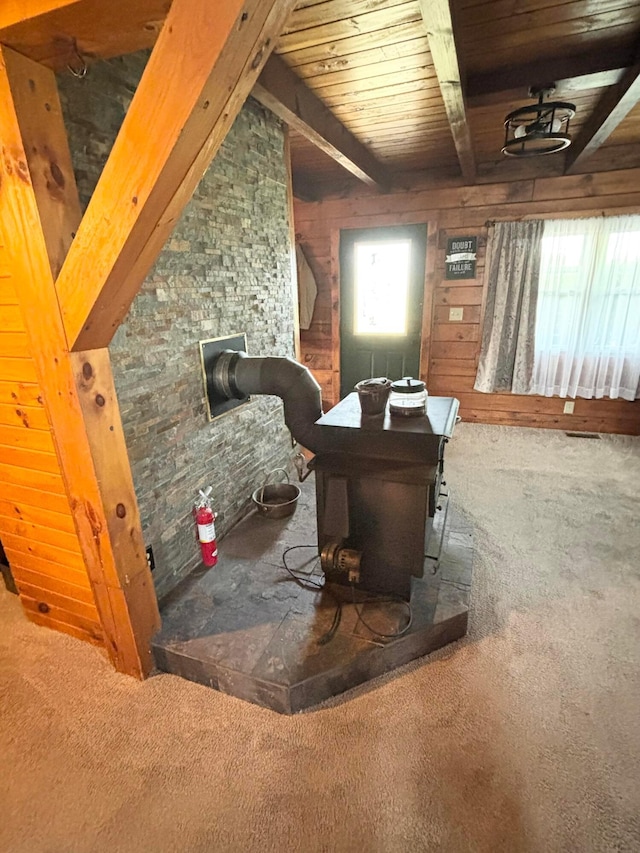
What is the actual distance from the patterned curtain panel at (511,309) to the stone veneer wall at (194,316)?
213 cm

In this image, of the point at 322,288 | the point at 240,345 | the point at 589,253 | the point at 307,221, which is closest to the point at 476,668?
the point at 240,345

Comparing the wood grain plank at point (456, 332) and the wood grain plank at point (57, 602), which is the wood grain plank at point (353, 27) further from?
the wood grain plank at point (456, 332)

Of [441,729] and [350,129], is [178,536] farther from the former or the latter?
[350,129]

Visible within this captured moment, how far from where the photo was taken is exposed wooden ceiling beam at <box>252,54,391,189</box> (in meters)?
1.84

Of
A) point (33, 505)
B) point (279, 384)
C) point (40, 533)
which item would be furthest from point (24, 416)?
point (279, 384)

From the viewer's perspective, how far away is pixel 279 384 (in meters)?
2.04

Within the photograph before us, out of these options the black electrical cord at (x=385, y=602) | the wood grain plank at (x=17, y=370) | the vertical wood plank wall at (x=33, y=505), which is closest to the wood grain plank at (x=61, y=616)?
the vertical wood plank wall at (x=33, y=505)

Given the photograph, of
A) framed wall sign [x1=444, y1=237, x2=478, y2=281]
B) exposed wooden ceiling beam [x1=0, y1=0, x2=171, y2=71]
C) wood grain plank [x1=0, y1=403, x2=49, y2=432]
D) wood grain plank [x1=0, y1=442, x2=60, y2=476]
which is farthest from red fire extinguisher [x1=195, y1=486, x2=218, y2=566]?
framed wall sign [x1=444, y1=237, x2=478, y2=281]

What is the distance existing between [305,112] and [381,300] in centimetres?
238

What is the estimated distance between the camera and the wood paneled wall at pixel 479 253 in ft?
11.6

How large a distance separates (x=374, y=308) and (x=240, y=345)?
8.13ft

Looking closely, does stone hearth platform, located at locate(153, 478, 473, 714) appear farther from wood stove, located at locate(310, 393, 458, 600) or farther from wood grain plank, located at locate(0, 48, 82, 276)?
wood grain plank, located at locate(0, 48, 82, 276)

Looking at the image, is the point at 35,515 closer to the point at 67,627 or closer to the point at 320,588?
the point at 67,627

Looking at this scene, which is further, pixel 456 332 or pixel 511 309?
pixel 456 332
